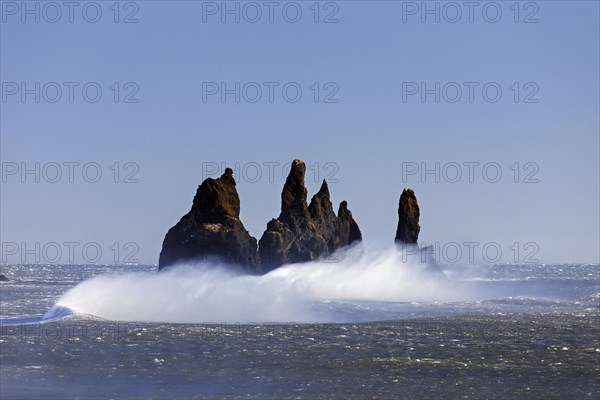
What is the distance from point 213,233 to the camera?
94938mm

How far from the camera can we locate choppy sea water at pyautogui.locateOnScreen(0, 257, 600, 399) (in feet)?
80.2

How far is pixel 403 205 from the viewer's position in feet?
389

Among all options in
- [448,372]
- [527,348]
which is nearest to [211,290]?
[527,348]

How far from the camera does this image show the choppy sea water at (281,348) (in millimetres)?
24453

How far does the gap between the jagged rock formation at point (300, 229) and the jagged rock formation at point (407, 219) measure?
24.0ft

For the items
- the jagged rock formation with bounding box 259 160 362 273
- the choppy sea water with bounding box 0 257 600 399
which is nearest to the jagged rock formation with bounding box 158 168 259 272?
the jagged rock formation with bounding box 259 160 362 273

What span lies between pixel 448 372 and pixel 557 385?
3094mm

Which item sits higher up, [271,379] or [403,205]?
[403,205]

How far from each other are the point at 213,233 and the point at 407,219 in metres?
29.6

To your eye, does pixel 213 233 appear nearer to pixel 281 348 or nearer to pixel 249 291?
pixel 249 291

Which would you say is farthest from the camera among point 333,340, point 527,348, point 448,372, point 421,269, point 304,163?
point 304,163

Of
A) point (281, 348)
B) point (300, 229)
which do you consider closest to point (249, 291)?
point (281, 348)

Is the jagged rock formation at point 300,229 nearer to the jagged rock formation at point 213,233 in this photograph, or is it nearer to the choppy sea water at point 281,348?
the jagged rock formation at point 213,233

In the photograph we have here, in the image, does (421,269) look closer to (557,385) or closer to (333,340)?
(333,340)
